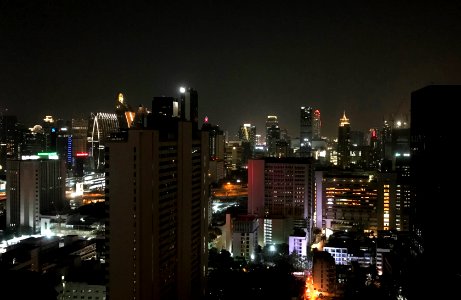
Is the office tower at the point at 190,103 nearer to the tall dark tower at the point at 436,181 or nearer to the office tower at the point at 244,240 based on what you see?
the office tower at the point at 244,240

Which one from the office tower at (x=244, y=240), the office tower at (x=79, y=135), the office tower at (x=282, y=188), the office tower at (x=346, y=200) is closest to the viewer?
the office tower at (x=244, y=240)

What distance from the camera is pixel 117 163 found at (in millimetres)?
5996

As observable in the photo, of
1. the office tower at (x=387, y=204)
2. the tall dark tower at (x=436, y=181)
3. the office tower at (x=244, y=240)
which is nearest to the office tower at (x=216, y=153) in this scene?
the office tower at (x=387, y=204)

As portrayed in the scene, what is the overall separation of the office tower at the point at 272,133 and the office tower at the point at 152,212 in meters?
24.1

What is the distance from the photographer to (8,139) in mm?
28531

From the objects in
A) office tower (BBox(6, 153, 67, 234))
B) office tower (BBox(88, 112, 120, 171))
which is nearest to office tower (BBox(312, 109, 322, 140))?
office tower (BBox(88, 112, 120, 171))

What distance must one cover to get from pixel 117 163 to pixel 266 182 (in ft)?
32.2

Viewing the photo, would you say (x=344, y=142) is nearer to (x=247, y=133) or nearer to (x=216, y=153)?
(x=216, y=153)

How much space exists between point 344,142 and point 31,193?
1953cm

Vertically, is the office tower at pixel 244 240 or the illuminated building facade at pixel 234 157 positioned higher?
the illuminated building facade at pixel 234 157

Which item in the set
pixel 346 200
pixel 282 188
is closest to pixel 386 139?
pixel 346 200

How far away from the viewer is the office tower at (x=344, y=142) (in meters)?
28.2

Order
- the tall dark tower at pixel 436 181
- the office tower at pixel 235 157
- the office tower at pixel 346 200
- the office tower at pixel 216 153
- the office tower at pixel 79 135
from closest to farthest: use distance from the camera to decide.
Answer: the tall dark tower at pixel 436 181 → the office tower at pixel 346 200 → the office tower at pixel 216 153 → the office tower at pixel 79 135 → the office tower at pixel 235 157

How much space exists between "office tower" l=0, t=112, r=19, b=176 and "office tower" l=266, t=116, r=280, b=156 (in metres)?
16.6
